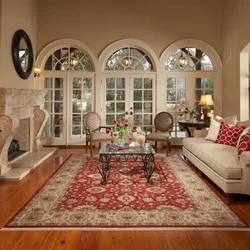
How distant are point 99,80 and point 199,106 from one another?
264cm

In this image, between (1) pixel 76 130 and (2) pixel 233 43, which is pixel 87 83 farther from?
(2) pixel 233 43

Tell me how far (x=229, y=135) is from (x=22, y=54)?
4.21m

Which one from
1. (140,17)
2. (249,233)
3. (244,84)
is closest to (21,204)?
(249,233)

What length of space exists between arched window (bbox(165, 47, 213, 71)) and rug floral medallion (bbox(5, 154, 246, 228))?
138 inches

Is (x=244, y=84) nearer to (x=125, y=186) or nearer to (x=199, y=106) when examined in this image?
(x=199, y=106)

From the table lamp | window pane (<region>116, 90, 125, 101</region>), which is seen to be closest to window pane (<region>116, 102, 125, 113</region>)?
window pane (<region>116, 90, 125, 101</region>)

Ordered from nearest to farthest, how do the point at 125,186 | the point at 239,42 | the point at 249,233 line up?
the point at 249,233, the point at 125,186, the point at 239,42

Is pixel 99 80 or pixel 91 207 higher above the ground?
pixel 99 80

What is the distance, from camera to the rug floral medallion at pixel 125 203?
2.93 metres

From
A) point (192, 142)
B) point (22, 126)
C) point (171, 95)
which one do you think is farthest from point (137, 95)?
point (22, 126)

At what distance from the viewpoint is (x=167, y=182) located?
4.39 m

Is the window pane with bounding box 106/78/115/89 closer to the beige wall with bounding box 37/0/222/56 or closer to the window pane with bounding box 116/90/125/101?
the window pane with bounding box 116/90/125/101

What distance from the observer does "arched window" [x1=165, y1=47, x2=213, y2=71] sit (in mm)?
7699

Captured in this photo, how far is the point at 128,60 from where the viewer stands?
771cm
